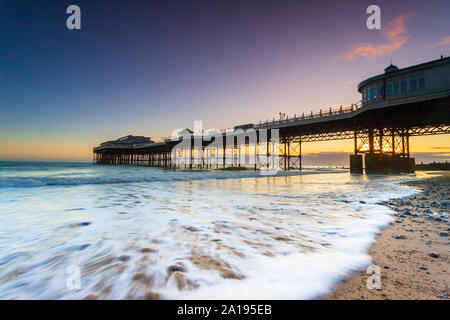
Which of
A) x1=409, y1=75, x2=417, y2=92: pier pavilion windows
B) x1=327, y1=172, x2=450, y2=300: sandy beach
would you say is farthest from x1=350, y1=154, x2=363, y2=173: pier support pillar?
x1=327, y1=172, x2=450, y2=300: sandy beach

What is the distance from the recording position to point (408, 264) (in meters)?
2.02

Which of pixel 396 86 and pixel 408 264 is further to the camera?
pixel 396 86

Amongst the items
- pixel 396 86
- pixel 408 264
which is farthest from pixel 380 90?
pixel 408 264

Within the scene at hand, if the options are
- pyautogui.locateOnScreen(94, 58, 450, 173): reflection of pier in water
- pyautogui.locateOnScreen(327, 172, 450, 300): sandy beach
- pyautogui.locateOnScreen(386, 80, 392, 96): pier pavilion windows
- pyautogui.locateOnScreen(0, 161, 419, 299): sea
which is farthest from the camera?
pyautogui.locateOnScreen(386, 80, 392, 96): pier pavilion windows

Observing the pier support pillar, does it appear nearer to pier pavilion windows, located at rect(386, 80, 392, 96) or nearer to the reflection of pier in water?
the reflection of pier in water

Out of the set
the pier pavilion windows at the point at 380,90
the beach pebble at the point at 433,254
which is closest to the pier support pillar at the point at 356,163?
the pier pavilion windows at the point at 380,90

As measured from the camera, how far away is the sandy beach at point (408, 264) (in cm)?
154

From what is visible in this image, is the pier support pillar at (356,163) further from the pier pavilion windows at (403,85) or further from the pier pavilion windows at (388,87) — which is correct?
the pier pavilion windows at (403,85)

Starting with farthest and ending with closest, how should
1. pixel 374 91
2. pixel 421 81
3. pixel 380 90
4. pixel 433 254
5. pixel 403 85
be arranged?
pixel 374 91 < pixel 380 90 < pixel 403 85 < pixel 421 81 < pixel 433 254

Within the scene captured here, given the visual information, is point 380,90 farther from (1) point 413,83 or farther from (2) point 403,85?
(1) point 413,83

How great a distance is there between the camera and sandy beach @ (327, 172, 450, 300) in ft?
5.04
